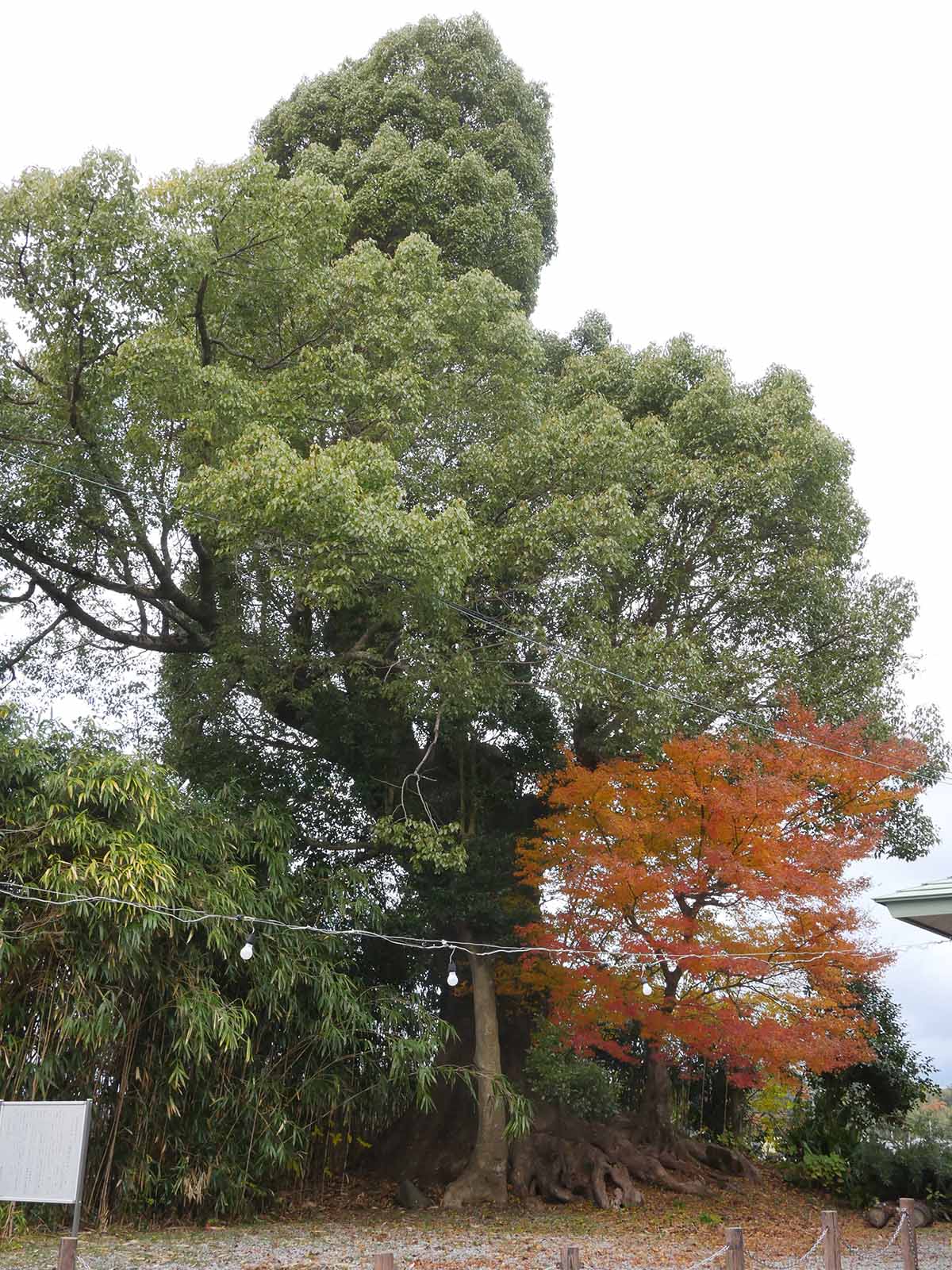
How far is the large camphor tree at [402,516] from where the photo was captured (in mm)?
9680

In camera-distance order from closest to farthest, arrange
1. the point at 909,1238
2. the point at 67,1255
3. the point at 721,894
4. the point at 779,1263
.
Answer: the point at 67,1255, the point at 909,1238, the point at 779,1263, the point at 721,894

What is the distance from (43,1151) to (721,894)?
638cm

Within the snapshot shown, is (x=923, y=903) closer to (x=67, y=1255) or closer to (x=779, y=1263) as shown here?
(x=779, y=1263)

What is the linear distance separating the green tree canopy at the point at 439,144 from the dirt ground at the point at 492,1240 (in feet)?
34.2

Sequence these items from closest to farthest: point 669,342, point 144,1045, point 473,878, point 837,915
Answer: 1. point 144,1045
2. point 837,915
3. point 473,878
4. point 669,342

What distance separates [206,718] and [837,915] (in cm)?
726

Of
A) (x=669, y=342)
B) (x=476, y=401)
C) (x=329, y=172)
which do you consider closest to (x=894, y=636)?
(x=669, y=342)

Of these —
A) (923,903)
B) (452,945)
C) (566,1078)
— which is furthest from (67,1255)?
(566,1078)

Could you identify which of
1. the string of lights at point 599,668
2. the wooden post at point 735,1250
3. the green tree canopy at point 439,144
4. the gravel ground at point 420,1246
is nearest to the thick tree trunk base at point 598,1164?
the gravel ground at point 420,1246

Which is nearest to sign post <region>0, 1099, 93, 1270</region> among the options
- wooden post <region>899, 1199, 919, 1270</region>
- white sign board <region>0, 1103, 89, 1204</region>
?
white sign board <region>0, 1103, 89, 1204</region>

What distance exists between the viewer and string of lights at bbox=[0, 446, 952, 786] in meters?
10.4

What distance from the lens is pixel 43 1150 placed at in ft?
20.7

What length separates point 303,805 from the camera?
40.1 feet

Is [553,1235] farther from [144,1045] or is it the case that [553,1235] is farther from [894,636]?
[894,636]
